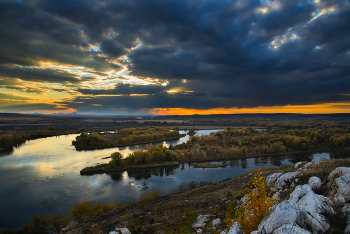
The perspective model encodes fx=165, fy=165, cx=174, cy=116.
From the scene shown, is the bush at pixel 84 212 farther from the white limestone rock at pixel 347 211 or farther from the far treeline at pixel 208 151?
the white limestone rock at pixel 347 211

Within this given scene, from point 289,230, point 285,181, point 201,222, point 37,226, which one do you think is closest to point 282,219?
point 289,230

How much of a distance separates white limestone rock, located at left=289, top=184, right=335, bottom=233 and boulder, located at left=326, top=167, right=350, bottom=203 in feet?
1.58

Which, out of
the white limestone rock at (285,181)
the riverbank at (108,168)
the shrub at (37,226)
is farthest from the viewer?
the riverbank at (108,168)

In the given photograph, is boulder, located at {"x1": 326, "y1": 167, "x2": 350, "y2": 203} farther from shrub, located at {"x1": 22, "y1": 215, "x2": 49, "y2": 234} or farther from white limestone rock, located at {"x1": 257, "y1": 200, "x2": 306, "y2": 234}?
shrub, located at {"x1": 22, "y1": 215, "x2": 49, "y2": 234}

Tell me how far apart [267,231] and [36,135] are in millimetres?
110643

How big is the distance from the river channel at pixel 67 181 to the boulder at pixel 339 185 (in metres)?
25.4

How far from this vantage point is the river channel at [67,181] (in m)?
24.9

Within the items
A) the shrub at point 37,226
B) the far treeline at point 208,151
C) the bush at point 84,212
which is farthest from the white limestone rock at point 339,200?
the far treeline at point 208,151

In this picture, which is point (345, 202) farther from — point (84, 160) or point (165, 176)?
point (84, 160)

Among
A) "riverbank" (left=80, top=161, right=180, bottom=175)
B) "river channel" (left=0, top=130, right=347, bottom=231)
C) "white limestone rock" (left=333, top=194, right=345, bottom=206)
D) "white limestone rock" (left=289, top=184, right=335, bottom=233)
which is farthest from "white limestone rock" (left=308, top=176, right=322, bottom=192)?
"riverbank" (left=80, top=161, right=180, bottom=175)

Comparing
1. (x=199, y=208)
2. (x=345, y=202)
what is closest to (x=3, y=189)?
(x=199, y=208)

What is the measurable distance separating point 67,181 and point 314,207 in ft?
133

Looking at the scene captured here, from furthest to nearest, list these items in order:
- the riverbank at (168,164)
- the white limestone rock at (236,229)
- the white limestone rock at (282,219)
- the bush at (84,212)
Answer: the riverbank at (168,164), the bush at (84,212), the white limestone rock at (236,229), the white limestone rock at (282,219)

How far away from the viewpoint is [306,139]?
60562 millimetres
